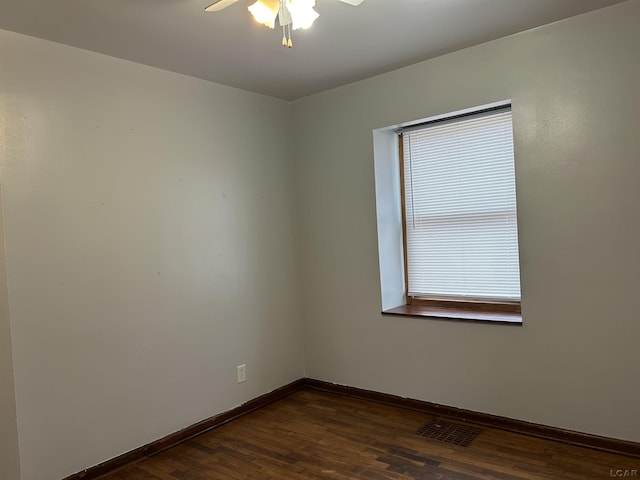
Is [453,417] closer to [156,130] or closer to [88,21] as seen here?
[156,130]

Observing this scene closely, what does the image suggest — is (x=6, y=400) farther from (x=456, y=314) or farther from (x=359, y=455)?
(x=456, y=314)

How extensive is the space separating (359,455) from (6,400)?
6.26 feet

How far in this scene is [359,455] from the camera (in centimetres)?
282

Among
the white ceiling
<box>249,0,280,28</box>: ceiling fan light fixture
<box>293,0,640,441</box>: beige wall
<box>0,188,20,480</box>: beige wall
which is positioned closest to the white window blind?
<box>293,0,640,441</box>: beige wall

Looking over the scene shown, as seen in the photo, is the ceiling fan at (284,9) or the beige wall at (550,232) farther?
the beige wall at (550,232)

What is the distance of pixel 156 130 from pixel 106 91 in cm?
37

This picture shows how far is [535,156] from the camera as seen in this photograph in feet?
9.43

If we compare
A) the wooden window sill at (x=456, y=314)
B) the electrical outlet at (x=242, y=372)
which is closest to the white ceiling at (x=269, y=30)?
the wooden window sill at (x=456, y=314)

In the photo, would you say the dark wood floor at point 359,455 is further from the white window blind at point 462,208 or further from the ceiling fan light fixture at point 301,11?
the ceiling fan light fixture at point 301,11

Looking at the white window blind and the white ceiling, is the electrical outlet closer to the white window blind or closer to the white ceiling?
the white window blind

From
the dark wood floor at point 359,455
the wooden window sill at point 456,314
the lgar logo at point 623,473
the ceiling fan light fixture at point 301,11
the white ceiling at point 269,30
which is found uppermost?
the white ceiling at point 269,30

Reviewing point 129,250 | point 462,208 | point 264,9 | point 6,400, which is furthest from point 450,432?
point 264,9

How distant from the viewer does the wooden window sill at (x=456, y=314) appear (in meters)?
3.06

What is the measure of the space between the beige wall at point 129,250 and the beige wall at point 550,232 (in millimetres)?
914
